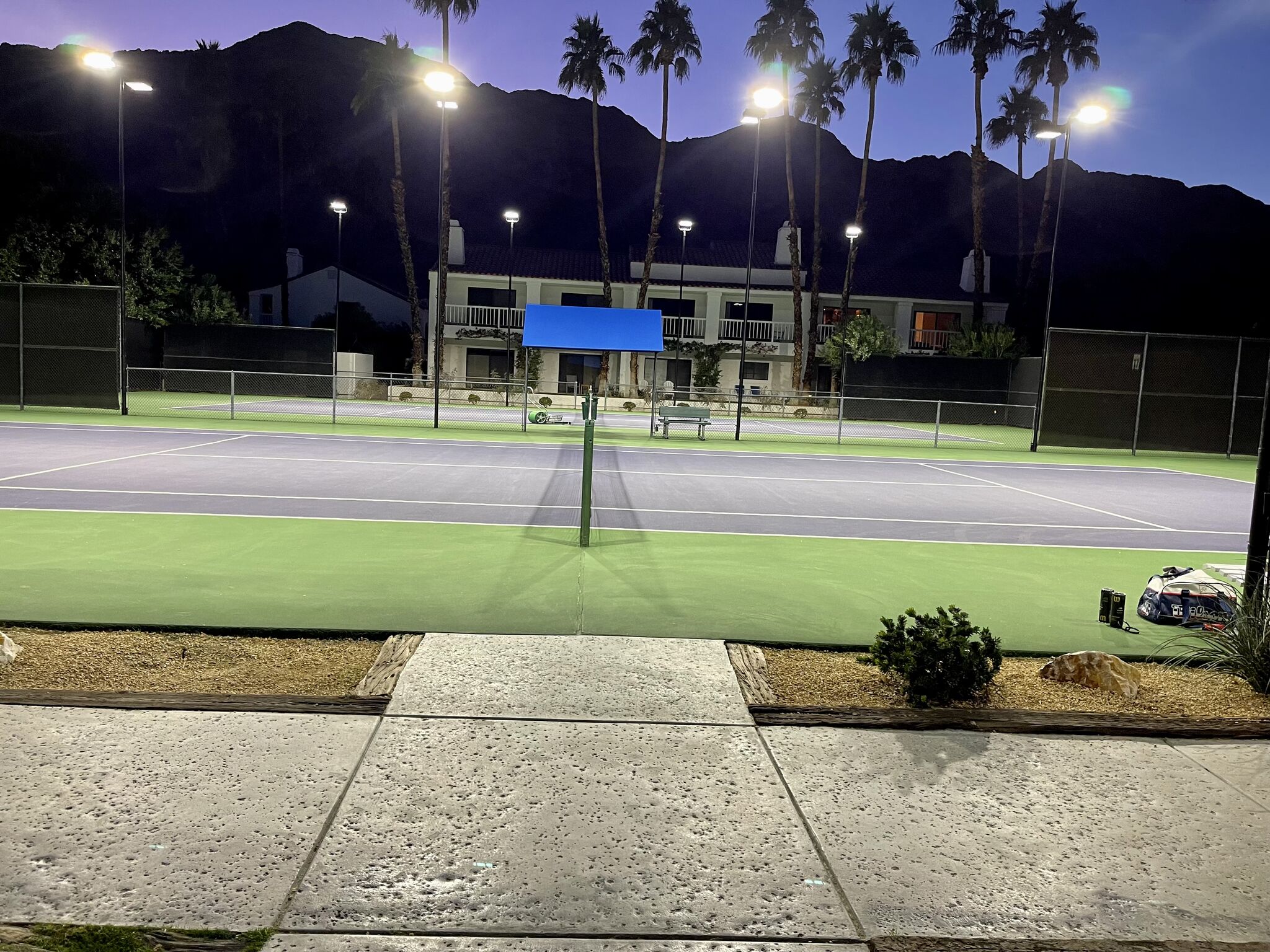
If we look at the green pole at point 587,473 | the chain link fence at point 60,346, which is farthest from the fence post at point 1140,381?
the chain link fence at point 60,346

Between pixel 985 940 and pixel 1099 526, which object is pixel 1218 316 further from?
pixel 985 940

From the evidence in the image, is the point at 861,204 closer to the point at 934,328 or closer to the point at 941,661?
the point at 934,328

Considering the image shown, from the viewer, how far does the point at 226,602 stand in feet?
21.6

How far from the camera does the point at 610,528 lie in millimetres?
10383

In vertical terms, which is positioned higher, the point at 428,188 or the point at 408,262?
the point at 428,188

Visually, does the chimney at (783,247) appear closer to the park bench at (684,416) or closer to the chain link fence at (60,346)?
the park bench at (684,416)

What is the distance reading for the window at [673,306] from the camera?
55125mm

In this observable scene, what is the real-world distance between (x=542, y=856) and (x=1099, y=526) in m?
10.8

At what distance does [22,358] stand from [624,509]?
68.2 feet

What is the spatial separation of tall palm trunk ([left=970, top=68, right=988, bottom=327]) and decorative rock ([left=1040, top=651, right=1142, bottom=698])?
1865 inches

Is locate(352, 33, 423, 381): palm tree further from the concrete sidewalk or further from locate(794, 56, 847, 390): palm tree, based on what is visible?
the concrete sidewalk

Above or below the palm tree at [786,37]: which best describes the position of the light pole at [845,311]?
below

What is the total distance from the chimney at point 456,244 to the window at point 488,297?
6.98 ft

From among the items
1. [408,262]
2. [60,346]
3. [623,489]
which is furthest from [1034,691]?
[408,262]
